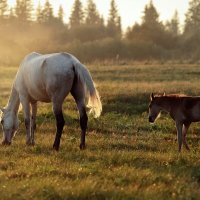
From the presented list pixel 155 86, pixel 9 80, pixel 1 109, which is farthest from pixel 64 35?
pixel 1 109

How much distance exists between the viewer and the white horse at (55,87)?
37.2ft

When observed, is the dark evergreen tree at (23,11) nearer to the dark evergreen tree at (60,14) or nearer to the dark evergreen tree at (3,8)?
the dark evergreen tree at (3,8)

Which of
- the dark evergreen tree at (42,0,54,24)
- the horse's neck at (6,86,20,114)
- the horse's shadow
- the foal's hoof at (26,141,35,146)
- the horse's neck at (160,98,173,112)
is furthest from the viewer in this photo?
the dark evergreen tree at (42,0,54,24)

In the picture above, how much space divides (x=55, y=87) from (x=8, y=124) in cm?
217

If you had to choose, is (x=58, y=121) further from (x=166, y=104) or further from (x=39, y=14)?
(x=39, y=14)

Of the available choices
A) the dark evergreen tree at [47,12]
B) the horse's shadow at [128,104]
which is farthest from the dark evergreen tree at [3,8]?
the horse's shadow at [128,104]

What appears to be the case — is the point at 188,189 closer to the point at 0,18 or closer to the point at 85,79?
the point at 85,79

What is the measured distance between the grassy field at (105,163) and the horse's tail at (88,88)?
92cm

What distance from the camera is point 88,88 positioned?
1165 centimetres

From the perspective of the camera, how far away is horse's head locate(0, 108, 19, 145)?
1259 cm

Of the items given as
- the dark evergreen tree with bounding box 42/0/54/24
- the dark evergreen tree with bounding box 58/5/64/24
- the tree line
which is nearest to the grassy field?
the tree line

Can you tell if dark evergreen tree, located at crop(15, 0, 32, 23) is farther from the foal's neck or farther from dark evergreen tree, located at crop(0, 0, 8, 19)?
the foal's neck

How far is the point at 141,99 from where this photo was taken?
68.4 ft

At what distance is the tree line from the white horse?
39.4 metres
